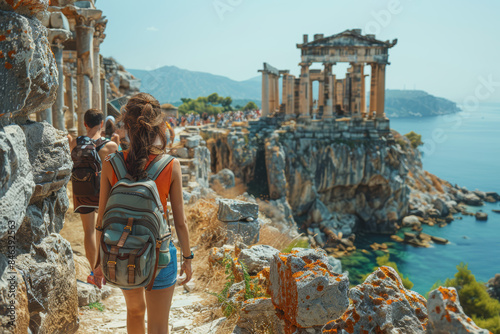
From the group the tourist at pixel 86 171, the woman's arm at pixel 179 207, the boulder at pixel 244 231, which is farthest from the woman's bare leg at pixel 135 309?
the boulder at pixel 244 231

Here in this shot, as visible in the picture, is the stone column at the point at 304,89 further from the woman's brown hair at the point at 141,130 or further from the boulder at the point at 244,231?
the woman's brown hair at the point at 141,130

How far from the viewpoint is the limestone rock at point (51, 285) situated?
2844 millimetres

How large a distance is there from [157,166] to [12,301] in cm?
110

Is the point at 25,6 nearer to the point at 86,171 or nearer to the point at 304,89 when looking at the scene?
the point at 86,171

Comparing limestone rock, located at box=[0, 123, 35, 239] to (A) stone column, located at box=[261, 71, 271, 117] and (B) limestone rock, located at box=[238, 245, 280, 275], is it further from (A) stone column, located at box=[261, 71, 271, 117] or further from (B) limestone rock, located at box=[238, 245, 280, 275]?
(A) stone column, located at box=[261, 71, 271, 117]

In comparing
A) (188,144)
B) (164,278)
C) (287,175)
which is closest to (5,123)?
(164,278)

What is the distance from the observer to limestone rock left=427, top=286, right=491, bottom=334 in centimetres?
223

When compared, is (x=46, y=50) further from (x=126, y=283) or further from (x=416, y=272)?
(x=416, y=272)

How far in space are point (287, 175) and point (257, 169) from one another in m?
2.20

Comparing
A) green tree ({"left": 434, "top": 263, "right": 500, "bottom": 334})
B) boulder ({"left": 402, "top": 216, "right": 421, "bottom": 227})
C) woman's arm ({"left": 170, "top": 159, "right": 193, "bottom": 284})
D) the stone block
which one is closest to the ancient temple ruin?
boulder ({"left": 402, "top": 216, "right": 421, "bottom": 227})

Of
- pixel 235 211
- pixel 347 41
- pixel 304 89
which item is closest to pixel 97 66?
pixel 235 211

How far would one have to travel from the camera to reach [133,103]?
2889 mm

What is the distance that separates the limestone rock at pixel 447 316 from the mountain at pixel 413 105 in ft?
563

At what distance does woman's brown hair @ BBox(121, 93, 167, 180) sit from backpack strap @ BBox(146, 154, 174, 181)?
1.8 inches
